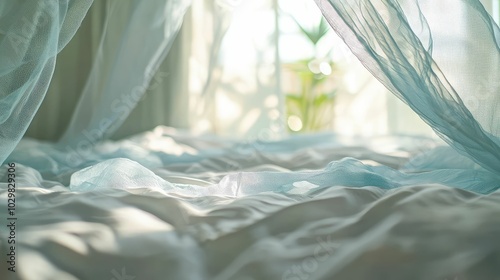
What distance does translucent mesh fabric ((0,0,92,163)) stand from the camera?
155cm

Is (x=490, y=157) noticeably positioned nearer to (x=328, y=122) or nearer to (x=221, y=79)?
(x=221, y=79)

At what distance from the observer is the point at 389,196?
49.9 inches

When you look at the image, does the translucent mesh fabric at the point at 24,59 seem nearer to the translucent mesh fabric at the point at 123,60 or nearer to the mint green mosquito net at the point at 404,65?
the mint green mosquito net at the point at 404,65

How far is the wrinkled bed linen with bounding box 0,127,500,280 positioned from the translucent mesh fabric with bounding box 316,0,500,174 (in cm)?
12

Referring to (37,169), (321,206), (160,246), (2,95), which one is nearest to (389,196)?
(321,206)

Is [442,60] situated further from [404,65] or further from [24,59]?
[24,59]

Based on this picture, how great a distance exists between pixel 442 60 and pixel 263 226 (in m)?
0.58

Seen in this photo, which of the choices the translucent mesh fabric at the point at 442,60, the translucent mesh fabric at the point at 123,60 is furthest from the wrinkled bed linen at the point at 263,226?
the translucent mesh fabric at the point at 123,60

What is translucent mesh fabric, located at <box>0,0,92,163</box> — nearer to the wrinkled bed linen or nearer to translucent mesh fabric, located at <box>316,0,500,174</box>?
the wrinkled bed linen

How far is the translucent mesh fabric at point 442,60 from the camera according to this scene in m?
1.49

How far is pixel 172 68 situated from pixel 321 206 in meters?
2.57

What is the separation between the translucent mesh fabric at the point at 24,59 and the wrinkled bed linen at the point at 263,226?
17 cm

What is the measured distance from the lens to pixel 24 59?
1559mm

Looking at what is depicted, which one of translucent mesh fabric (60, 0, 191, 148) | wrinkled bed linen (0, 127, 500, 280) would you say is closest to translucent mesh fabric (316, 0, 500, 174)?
wrinkled bed linen (0, 127, 500, 280)
